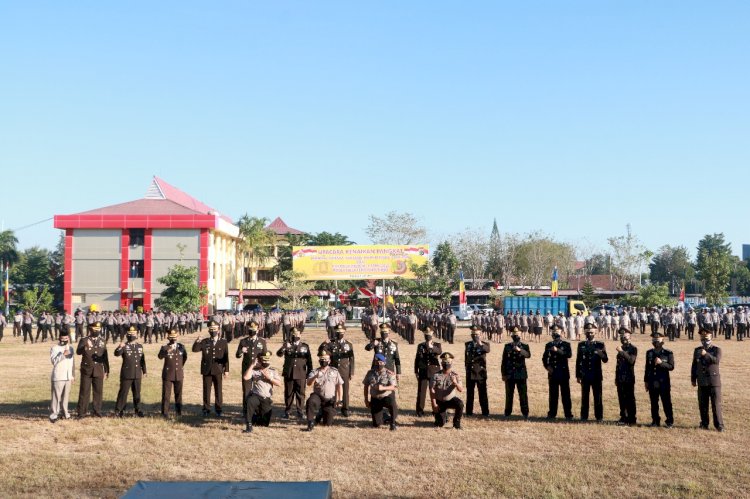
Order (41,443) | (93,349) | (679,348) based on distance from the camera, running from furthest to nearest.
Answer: (679,348) → (93,349) → (41,443)

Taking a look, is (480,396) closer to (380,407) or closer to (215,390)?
(380,407)

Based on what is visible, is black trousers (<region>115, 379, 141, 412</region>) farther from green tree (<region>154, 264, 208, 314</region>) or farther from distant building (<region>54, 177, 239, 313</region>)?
distant building (<region>54, 177, 239, 313</region>)

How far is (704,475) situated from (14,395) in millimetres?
15311

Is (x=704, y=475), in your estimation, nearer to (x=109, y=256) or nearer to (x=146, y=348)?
(x=146, y=348)

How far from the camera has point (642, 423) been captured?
13602 millimetres

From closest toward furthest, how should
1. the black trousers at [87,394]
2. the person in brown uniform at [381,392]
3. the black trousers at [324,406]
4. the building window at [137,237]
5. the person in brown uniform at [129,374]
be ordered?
the person in brown uniform at [381,392]
the black trousers at [324,406]
the black trousers at [87,394]
the person in brown uniform at [129,374]
the building window at [137,237]

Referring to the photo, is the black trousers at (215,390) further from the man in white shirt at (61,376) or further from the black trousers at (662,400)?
the black trousers at (662,400)

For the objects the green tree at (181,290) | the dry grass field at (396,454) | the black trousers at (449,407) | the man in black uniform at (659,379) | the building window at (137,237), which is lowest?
the dry grass field at (396,454)

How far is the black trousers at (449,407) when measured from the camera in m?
13.1

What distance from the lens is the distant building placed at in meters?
60.8

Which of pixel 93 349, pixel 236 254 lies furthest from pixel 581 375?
pixel 236 254

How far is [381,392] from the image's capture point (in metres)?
13.2

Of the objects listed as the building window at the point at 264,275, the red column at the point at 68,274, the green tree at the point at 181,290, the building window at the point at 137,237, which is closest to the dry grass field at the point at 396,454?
the green tree at the point at 181,290

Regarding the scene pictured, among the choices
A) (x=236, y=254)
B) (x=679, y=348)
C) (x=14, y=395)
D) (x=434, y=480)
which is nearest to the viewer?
(x=434, y=480)
